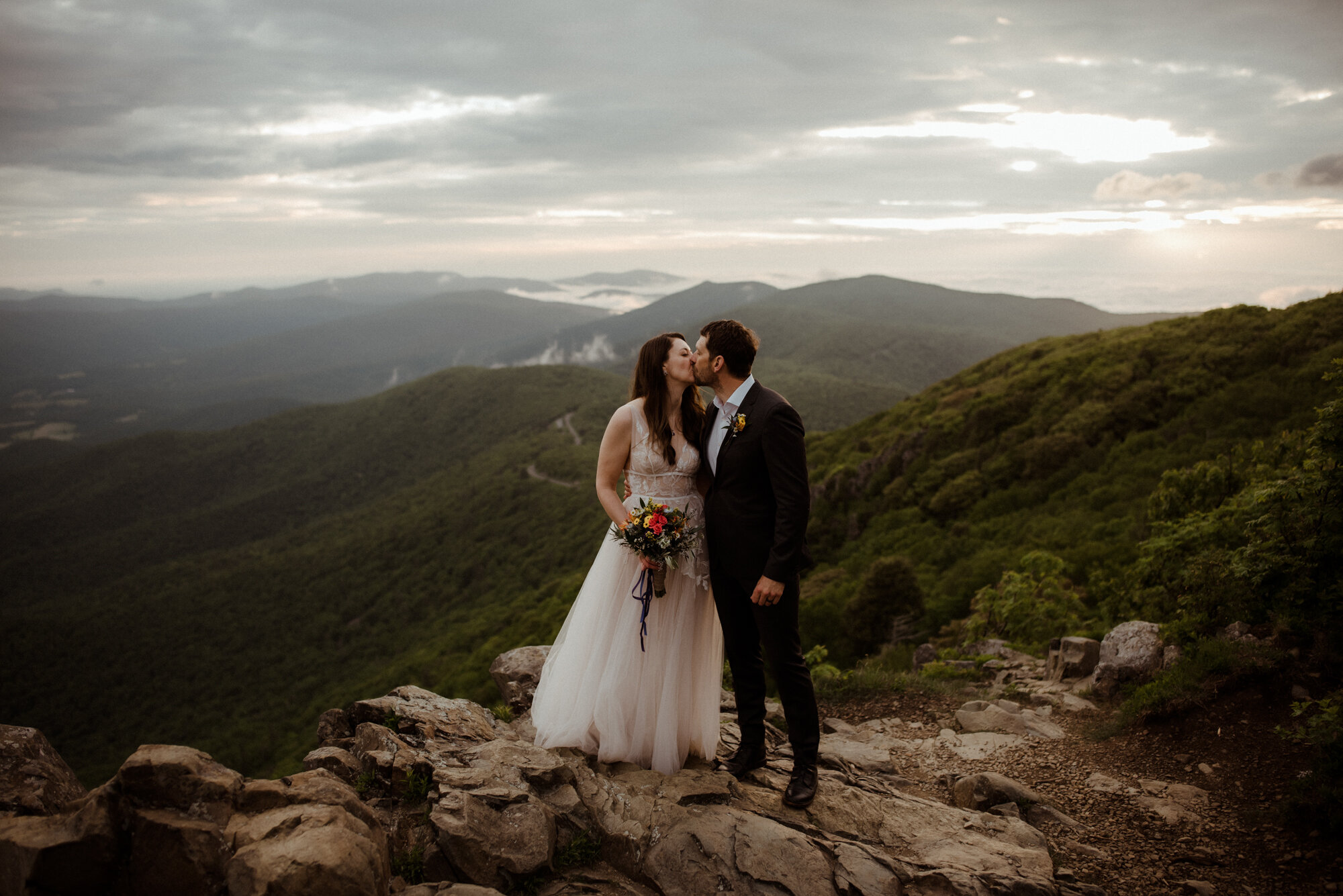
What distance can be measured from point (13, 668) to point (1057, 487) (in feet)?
375

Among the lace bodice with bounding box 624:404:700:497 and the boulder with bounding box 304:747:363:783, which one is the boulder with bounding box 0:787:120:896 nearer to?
the boulder with bounding box 304:747:363:783

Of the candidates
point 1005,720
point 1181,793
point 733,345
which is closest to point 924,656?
point 1005,720

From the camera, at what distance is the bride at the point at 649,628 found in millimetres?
5070

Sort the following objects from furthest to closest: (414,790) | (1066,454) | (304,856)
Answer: (1066,454)
(414,790)
(304,856)

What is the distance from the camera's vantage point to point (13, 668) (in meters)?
80.0

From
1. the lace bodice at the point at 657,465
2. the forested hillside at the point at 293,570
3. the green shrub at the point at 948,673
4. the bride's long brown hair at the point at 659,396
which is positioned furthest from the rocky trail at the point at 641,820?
the forested hillside at the point at 293,570

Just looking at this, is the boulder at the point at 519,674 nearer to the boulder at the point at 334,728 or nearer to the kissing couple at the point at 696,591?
the kissing couple at the point at 696,591

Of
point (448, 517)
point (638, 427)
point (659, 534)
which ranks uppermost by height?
point (638, 427)

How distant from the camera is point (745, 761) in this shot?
17.3ft

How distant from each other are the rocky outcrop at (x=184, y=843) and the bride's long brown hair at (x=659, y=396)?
3142mm

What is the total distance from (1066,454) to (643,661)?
18492 millimetres

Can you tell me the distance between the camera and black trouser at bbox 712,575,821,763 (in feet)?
15.6

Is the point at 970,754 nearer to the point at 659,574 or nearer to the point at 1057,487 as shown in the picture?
the point at 659,574

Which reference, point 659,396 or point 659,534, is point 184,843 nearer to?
point 659,534
